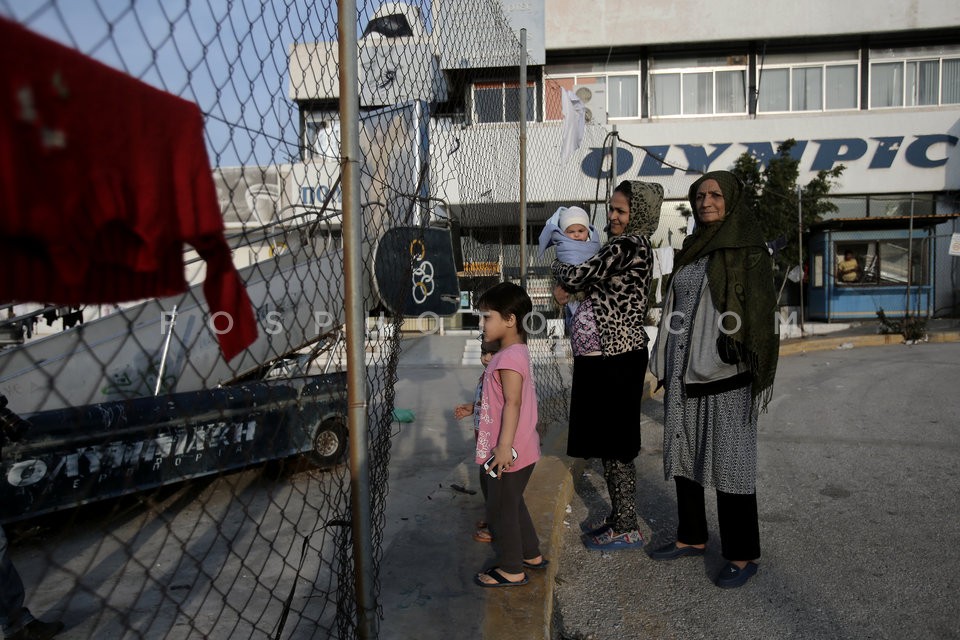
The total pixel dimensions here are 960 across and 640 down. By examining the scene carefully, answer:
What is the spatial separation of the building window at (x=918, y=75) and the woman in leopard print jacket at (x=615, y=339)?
63.6 ft

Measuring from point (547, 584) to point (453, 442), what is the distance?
3441 mm

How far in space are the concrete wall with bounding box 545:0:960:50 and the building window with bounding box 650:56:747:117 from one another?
90cm

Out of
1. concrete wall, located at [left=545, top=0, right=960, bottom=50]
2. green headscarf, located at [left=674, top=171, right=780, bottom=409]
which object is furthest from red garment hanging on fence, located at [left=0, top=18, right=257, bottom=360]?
concrete wall, located at [left=545, top=0, right=960, bottom=50]

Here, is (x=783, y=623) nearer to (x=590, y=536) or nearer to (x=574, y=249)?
(x=590, y=536)

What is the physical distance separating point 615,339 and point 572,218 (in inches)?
28.4

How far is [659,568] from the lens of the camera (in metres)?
3.22

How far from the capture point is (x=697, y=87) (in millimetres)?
19047

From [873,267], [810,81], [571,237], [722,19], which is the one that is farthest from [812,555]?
[810,81]

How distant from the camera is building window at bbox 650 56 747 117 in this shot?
18891 millimetres

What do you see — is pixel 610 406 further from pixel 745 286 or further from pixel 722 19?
pixel 722 19

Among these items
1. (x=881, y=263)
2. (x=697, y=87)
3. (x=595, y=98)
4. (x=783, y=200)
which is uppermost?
(x=697, y=87)

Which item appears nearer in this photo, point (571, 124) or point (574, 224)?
point (574, 224)

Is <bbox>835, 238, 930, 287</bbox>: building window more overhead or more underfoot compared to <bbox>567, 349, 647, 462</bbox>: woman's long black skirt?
more overhead

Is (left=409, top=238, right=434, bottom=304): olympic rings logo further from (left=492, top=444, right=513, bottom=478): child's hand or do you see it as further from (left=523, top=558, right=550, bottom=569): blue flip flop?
(left=523, top=558, right=550, bottom=569): blue flip flop
